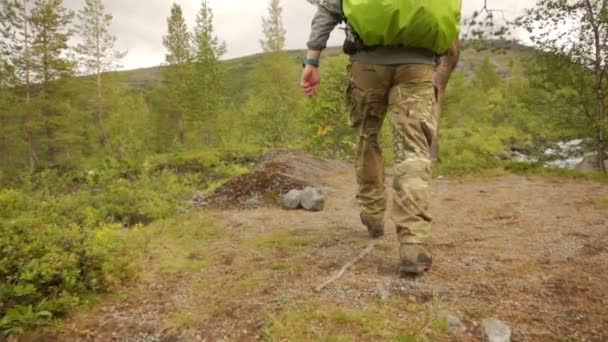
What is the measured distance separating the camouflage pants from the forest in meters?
1.92

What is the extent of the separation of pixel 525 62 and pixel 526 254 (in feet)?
26.7

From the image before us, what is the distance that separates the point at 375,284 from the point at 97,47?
36.7 m

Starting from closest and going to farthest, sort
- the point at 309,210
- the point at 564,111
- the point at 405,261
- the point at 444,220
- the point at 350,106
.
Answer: the point at 405,261, the point at 350,106, the point at 444,220, the point at 309,210, the point at 564,111

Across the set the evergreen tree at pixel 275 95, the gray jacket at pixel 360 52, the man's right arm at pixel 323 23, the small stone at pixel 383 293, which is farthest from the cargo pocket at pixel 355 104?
the evergreen tree at pixel 275 95

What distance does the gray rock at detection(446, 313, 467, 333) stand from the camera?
6.26ft

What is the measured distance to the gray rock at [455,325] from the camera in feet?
6.26

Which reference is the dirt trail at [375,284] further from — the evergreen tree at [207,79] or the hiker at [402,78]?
the evergreen tree at [207,79]

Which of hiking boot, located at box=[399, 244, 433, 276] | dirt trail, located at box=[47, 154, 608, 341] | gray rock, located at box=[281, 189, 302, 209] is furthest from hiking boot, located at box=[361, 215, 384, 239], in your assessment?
gray rock, located at box=[281, 189, 302, 209]

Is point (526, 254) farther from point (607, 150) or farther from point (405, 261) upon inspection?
point (607, 150)

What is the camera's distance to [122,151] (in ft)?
88.3

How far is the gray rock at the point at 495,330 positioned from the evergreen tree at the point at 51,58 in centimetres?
3119

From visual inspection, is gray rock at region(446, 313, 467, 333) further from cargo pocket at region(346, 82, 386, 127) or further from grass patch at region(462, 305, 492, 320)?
cargo pocket at region(346, 82, 386, 127)

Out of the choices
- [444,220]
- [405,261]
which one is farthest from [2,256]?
[444,220]

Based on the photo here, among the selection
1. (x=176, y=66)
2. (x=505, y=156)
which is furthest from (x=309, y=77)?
(x=176, y=66)
